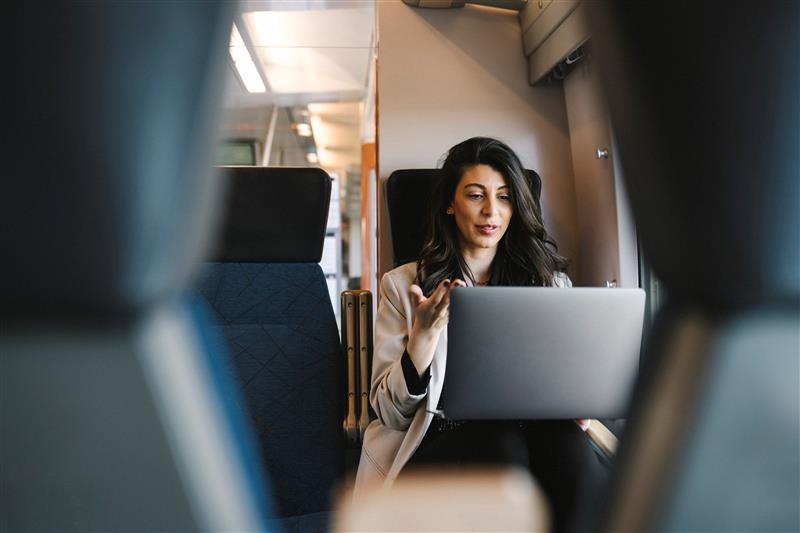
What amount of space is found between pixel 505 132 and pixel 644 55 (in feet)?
6.65

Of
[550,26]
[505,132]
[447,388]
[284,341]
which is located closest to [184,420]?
[447,388]

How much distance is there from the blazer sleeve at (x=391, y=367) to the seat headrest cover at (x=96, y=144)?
109 cm

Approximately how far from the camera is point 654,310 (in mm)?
229

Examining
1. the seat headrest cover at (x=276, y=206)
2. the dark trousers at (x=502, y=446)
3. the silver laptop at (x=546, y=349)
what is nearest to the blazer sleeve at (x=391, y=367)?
the dark trousers at (x=502, y=446)

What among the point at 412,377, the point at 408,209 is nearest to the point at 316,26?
the point at 408,209

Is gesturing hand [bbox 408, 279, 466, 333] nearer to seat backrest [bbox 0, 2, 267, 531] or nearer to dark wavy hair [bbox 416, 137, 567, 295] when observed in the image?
dark wavy hair [bbox 416, 137, 567, 295]

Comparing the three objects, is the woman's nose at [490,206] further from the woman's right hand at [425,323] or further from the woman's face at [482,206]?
the woman's right hand at [425,323]

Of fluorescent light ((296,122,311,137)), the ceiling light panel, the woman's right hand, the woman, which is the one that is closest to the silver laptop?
the woman

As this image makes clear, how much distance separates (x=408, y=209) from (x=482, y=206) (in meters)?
0.24

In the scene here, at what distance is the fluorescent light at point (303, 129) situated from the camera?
24.4ft

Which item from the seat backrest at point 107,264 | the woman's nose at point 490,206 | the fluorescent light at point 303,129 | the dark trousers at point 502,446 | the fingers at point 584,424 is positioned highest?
the fluorescent light at point 303,129

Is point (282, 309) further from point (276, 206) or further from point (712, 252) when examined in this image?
point (712, 252)

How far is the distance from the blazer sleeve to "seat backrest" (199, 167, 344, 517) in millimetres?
167

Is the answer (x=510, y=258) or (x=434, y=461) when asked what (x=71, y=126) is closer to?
(x=434, y=461)
